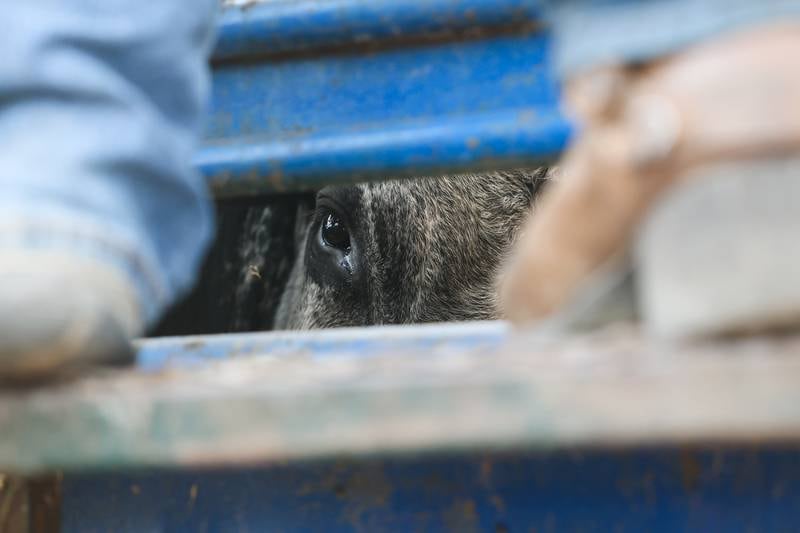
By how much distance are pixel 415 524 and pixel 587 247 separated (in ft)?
0.92

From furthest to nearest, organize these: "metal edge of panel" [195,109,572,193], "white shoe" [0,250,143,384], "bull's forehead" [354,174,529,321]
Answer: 1. "bull's forehead" [354,174,529,321]
2. "metal edge of panel" [195,109,572,193]
3. "white shoe" [0,250,143,384]

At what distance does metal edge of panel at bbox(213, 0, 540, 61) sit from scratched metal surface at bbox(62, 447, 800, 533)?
54cm

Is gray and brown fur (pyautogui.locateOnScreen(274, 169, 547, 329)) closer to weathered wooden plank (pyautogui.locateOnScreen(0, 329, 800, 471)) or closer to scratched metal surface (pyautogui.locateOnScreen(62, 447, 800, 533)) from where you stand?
scratched metal surface (pyautogui.locateOnScreen(62, 447, 800, 533))

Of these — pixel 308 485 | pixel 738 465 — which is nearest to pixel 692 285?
pixel 738 465

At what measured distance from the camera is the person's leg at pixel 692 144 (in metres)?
0.51

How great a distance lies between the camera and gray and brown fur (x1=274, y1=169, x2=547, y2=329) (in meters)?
2.03

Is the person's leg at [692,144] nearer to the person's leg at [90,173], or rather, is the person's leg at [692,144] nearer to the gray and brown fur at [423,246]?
the person's leg at [90,173]

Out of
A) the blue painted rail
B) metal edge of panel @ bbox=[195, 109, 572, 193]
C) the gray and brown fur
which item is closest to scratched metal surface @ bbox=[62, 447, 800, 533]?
the blue painted rail

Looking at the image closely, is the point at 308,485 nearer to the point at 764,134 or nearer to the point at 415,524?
the point at 415,524

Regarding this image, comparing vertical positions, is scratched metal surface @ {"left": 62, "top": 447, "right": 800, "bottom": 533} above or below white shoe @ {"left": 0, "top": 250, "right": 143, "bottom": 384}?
below

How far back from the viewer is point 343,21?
115 cm

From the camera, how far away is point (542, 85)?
1131mm

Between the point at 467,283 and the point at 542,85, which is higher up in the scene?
the point at 467,283

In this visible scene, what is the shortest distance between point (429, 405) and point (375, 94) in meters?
0.72
